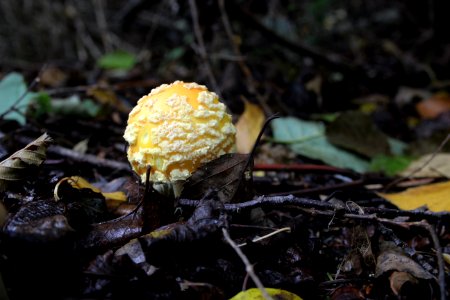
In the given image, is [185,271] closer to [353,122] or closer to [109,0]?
[353,122]

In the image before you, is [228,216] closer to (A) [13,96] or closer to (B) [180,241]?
(B) [180,241]

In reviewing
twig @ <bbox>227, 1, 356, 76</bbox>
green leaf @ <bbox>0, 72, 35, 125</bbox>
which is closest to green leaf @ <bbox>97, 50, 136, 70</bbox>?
twig @ <bbox>227, 1, 356, 76</bbox>

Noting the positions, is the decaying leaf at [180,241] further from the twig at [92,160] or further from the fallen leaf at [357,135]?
the fallen leaf at [357,135]

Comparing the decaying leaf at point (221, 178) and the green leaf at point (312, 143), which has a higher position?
the decaying leaf at point (221, 178)

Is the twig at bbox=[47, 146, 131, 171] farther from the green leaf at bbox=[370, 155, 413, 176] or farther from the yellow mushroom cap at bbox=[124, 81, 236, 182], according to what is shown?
the green leaf at bbox=[370, 155, 413, 176]

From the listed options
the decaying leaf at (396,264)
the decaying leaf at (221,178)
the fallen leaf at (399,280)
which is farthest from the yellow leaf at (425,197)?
the decaying leaf at (221,178)
